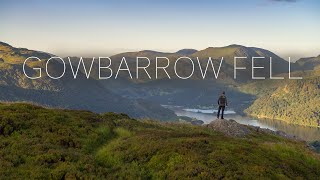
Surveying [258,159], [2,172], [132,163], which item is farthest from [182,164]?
[2,172]

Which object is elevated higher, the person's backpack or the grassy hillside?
the person's backpack

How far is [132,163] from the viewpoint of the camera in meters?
18.3

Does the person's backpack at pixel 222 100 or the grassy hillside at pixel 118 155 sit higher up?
the person's backpack at pixel 222 100

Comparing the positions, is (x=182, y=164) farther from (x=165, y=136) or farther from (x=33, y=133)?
(x=33, y=133)

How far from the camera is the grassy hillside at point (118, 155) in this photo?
16.7m

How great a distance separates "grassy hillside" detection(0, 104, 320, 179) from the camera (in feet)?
54.7

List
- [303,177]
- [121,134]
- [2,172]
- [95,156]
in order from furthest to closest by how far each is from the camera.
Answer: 1. [121,134]
2. [95,156]
3. [303,177]
4. [2,172]

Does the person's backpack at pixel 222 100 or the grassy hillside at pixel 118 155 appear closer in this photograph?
the grassy hillside at pixel 118 155

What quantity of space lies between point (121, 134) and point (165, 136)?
3.50 metres

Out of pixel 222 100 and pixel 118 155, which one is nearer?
pixel 118 155

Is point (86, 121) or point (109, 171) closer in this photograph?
point (109, 171)

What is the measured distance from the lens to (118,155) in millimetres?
19328

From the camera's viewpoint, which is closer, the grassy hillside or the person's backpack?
the grassy hillside

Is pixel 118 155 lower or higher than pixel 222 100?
lower
